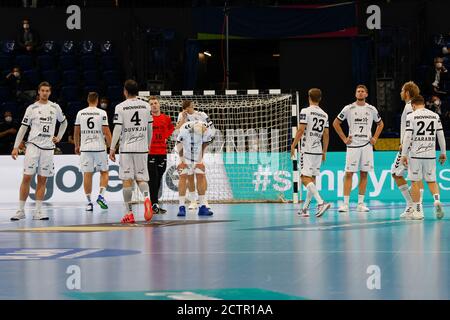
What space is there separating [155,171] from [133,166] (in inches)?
114

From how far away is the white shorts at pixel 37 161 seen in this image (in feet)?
47.4

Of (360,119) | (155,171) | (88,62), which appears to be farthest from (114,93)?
(360,119)

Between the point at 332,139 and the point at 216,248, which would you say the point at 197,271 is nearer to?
the point at 216,248

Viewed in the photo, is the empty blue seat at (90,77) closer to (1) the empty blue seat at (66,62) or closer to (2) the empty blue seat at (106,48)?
(1) the empty blue seat at (66,62)

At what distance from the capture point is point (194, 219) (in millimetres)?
14727

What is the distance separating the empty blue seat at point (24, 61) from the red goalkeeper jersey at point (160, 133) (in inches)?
445

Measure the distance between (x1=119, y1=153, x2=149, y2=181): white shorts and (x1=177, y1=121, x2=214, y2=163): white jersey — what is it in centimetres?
230

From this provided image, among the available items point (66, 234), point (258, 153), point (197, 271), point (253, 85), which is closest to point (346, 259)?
point (197, 271)

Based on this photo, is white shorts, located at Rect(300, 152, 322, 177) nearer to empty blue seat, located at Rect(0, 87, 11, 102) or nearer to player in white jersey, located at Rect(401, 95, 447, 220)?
player in white jersey, located at Rect(401, 95, 447, 220)

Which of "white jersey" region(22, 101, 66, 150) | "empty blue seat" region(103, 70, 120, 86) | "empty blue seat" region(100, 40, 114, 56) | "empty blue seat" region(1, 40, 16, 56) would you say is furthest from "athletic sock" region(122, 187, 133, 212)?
"empty blue seat" region(1, 40, 16, 56)

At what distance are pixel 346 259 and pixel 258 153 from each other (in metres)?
12.3

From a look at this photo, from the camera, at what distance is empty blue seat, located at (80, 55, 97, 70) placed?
1055 inches

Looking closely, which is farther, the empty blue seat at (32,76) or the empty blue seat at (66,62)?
the empty blue seat at (66,62)

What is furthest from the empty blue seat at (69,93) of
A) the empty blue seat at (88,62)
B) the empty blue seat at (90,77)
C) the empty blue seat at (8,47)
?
the empty blue seat at (8,47)
